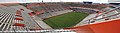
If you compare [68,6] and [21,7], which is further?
[68,6]

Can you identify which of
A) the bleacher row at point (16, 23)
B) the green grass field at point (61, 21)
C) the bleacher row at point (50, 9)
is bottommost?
the bleacher row at point (50, 9)

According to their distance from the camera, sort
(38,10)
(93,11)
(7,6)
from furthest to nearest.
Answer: (93,11), (38,10), (7,6)

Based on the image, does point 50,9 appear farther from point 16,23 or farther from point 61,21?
point 16,23

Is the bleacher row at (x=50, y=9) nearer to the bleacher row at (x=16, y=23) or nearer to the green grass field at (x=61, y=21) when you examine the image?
the bleacher row at (x=16, y=23)

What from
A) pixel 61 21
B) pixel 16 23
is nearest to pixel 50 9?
pixel 61 21

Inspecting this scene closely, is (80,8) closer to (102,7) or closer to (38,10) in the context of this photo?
(102,7)

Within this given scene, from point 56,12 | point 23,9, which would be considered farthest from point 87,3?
point 23,9

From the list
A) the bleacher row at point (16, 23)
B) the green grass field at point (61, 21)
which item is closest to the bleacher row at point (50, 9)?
the bleacher row at point (16, 23)

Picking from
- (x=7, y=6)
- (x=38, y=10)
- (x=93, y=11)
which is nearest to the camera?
(x=7, y=6)

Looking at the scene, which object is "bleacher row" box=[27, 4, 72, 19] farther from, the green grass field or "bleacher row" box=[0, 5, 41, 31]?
the green grass field

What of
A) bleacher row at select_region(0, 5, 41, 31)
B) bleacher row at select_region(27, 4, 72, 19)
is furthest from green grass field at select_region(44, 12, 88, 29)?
bleacher row at select_region(27, 4, 72, 19)

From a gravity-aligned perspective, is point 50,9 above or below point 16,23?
below
